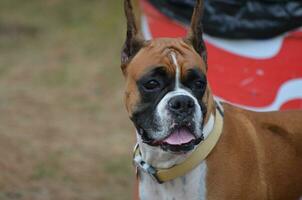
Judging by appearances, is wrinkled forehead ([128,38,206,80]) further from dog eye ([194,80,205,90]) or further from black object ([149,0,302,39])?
black object ([149,0,302,39])

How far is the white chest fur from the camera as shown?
157 inches

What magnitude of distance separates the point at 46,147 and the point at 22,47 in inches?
175

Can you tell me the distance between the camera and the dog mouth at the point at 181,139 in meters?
3.77

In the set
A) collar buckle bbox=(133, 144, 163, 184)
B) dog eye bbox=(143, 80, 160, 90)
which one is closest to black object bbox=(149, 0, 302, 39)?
collar buckle bbox=(133, 144, 163, 184)

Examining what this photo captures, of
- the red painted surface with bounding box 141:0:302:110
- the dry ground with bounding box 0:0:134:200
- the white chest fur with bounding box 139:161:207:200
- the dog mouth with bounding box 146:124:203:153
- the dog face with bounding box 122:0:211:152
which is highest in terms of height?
the dog face with bounding box 122:0:211:152

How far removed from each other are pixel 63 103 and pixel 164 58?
5.42 meters

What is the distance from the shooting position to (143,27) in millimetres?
5840

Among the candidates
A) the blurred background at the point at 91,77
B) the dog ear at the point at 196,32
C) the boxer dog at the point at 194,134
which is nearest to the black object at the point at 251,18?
the blurred background at the point at 91,77

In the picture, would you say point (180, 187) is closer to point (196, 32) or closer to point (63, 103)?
point (196, 32)

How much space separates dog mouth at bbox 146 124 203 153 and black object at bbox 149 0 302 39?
1.58 metres

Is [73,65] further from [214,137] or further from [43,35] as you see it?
[214,137]

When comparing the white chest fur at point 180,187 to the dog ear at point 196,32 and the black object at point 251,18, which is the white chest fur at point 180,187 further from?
the black object at point 251,18

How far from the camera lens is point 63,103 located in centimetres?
912

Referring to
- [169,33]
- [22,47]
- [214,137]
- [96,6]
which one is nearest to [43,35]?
[22,47]
